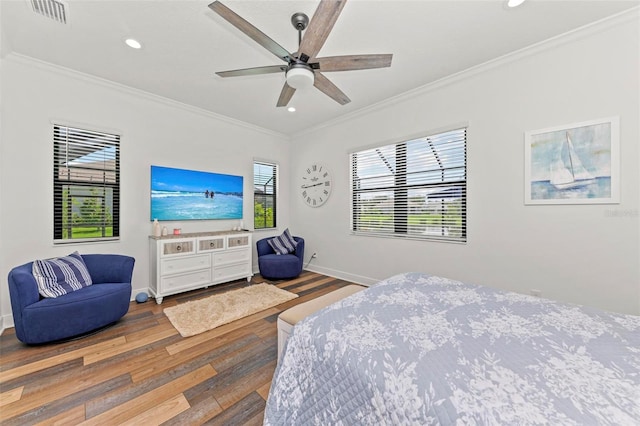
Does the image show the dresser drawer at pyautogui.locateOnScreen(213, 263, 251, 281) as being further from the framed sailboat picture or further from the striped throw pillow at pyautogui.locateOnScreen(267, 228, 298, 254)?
the framed sailboat picture

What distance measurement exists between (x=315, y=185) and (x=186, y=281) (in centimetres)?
272

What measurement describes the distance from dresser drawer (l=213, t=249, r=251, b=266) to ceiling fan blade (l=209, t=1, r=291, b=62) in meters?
3.04

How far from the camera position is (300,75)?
6.19 feet

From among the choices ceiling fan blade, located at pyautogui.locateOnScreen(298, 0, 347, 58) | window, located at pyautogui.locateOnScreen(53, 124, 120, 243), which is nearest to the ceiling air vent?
window, located at pyautogui.locateOnScreen(53, 124, 120, 243)

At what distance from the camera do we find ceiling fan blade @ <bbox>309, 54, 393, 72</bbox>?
6.00 ft

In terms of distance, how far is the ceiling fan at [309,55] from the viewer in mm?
1486

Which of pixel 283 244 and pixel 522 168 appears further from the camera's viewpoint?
pixel 283 244

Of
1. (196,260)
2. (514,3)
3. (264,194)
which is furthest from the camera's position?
(264,194)

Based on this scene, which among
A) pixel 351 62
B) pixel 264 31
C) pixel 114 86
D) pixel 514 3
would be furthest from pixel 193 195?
pixel 514 3

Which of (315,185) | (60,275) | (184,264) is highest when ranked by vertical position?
(315,185)

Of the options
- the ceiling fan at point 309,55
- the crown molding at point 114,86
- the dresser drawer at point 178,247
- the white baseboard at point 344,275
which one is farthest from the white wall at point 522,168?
the dresser drawer at point 178,247

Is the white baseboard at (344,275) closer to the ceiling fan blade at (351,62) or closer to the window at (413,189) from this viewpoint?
the window at (413,189)

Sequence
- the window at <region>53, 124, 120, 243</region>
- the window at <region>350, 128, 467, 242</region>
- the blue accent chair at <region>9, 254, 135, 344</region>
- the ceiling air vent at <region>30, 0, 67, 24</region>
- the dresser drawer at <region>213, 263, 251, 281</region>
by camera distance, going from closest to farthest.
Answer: the ceiling air vent at <region>30, 0, 67, 24</region>, the blue accent chair at <region>9, 254, 135, 344</region>, the window at <region>53, 124, 120, 243</region>, the window at <region>350, 128, 467, 242</region>, the dresser drawer at <region>213, 263, 251, 281</region>

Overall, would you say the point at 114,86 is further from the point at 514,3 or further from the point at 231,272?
the point at 514,3
